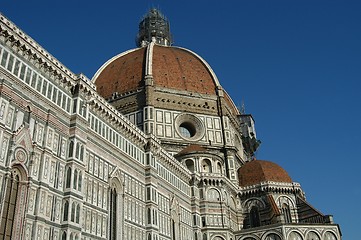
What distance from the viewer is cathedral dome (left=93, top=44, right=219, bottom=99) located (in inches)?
2280

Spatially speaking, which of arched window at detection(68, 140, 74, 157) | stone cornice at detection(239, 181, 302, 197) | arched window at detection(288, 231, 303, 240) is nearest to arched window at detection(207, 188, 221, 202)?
stone cornice at detection(239, 181, 302, 197)

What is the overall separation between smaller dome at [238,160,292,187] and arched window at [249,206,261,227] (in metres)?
3.33

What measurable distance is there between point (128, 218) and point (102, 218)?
3642 millimetres

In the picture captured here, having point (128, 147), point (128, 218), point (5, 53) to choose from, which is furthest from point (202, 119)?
point (5, 53)

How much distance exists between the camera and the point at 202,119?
2180 inches

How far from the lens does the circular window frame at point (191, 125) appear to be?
176ft

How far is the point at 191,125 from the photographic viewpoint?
55.4m

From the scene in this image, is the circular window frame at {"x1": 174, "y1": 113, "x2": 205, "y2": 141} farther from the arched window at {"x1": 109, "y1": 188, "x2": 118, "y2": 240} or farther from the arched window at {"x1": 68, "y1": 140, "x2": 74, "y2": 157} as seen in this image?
the arched window at {"x1": 68, "y1": 140, "x2": 74, "y2": 157}

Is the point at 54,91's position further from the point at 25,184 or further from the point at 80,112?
the point at 25,184

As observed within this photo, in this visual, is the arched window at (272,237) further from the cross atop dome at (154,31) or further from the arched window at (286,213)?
the cross atop dome at (154,31)

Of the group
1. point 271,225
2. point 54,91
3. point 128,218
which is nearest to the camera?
point 54,91

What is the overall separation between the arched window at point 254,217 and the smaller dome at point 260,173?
3330mm

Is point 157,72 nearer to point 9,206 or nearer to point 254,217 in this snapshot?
point 254,217

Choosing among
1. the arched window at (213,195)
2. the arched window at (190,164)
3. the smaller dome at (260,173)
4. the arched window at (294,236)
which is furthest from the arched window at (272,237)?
the arched window at (190,164)
